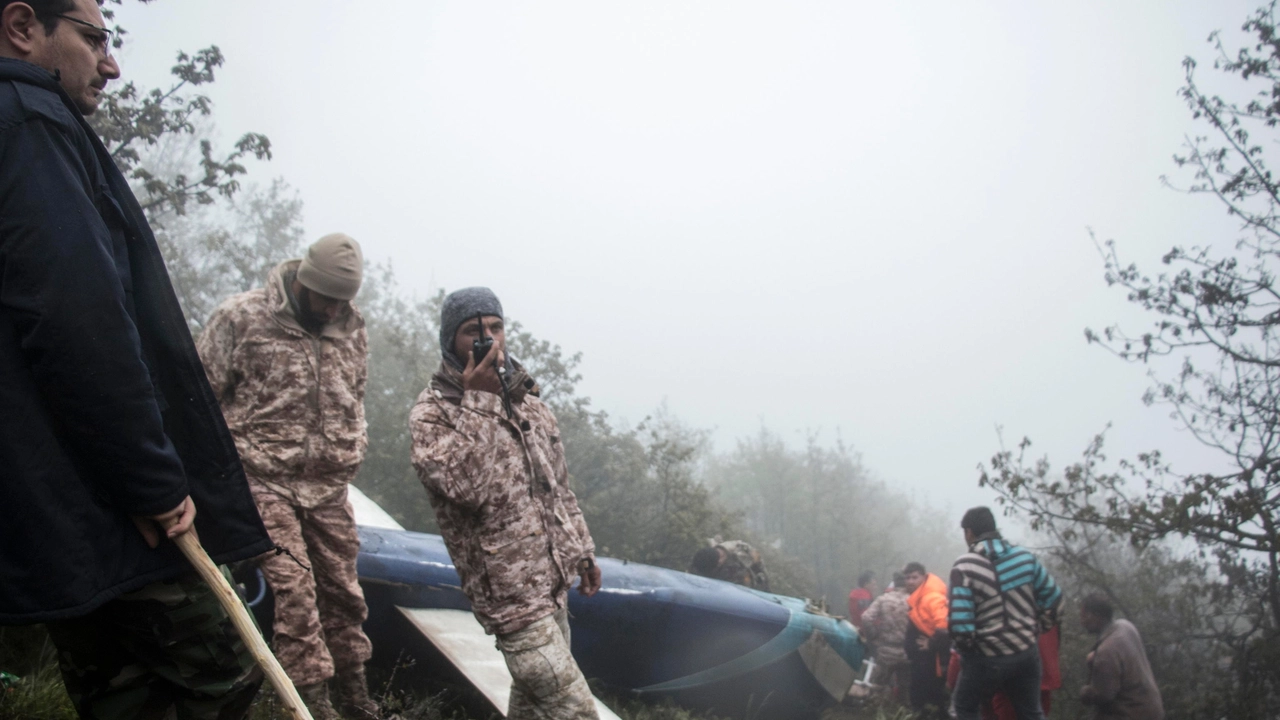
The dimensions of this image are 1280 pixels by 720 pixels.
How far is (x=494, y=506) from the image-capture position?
9.90 ft

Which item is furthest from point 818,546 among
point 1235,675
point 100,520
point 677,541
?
point 100,520

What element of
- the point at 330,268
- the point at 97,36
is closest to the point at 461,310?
the point at 330,268

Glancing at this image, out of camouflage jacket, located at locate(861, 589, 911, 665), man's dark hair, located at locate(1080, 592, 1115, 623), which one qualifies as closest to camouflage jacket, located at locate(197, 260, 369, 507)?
man's dark hair, located at locate(1080, 592, 1115, 623)

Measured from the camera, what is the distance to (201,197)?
679 centimetres

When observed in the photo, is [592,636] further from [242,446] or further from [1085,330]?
[1085,330]

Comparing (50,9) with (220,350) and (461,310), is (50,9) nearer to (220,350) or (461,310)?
(461,310)

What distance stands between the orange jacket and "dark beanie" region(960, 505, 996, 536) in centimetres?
249

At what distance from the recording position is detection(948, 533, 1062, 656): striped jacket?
568 cm

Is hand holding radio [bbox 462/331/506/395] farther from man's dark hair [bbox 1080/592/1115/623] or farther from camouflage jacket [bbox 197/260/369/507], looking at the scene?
man's dark hair [bbox 1080/592/1115/623]

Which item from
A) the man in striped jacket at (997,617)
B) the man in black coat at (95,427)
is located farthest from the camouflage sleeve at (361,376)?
the man in striped jacket at (997,617)

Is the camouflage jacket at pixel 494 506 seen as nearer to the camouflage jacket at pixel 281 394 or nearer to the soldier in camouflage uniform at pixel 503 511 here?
the soldier in camouflage uniform at pixel 503 511

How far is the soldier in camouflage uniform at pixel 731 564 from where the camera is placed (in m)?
9.59

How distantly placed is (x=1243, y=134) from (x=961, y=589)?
219 inches

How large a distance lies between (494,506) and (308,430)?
1.13 m
